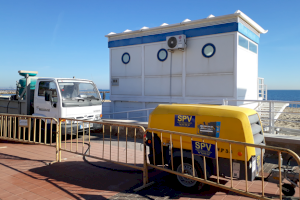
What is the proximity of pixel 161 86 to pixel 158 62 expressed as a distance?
1347 millimetres

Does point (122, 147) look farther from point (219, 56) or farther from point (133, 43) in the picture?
point (133, 43)

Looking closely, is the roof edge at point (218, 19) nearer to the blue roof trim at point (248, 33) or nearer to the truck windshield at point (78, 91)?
the blue roof trim at point (248, 33)

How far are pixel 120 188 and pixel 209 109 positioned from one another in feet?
7.60

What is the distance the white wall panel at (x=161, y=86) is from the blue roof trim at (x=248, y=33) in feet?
12.3

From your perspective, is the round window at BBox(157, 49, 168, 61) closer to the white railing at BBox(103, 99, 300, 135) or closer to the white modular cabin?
the white modular cabin

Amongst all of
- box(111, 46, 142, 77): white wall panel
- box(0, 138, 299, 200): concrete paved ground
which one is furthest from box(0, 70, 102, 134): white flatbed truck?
box(111, 46, 142, 77): white wall panel

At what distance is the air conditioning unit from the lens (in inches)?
454

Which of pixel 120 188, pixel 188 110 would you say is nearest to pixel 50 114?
pixel 120 188

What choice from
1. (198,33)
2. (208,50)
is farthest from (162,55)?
(208,50)

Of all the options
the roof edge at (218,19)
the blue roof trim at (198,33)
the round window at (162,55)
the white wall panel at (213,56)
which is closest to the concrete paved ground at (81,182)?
the white wall panel at (213,56)

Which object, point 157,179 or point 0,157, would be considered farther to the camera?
point 0,157

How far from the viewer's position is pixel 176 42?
11.7 m

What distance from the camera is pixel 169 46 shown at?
11.9 meters

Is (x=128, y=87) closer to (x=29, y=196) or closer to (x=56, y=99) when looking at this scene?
(x=56, y=99)
